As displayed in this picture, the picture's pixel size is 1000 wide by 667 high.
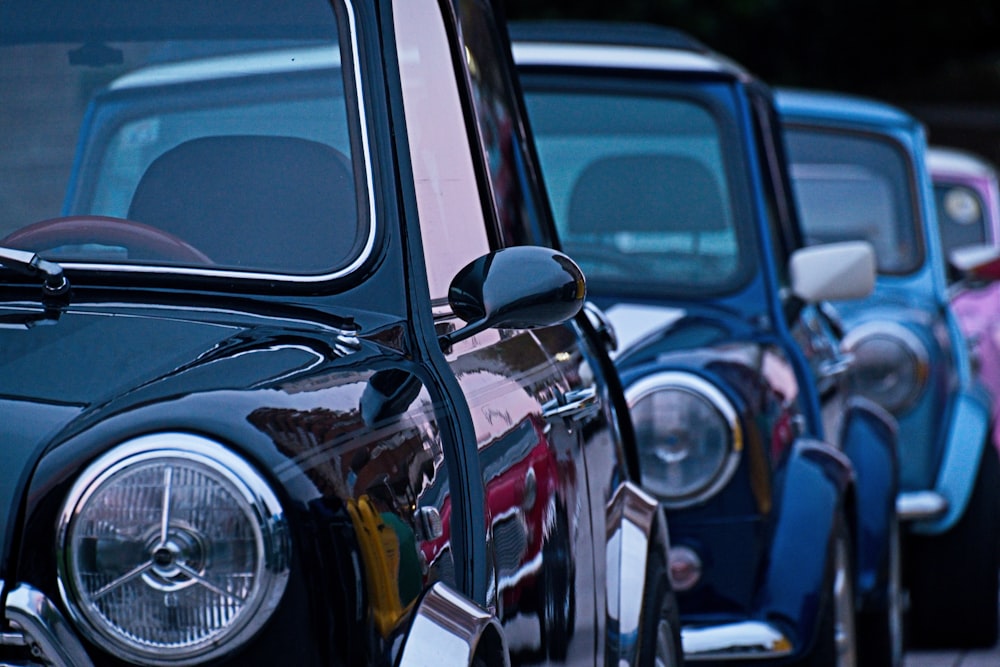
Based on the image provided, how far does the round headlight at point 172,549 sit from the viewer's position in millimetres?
1970

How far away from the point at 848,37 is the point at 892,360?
1929 cm

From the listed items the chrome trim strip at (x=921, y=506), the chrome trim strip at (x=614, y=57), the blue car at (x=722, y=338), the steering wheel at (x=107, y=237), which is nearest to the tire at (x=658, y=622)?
the blue car at (x=722, y=338)

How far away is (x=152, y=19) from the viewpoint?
9.66 ft

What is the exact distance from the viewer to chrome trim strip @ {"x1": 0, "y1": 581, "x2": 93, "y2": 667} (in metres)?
1.94

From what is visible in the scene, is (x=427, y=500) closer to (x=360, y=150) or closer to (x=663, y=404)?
(x=360, y=150)

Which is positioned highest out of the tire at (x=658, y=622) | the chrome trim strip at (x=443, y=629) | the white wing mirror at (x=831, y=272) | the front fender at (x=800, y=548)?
the chrome trim strip at (x=443, y=629)

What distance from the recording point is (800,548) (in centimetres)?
468

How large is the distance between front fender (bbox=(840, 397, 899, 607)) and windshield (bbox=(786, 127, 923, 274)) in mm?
A: 1965

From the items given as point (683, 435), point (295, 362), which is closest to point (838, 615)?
point (683, 435)

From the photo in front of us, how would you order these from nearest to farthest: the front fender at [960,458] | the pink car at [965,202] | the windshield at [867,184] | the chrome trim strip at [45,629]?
the chrome trim strip at [45,629]
the front fender at [960,458]
the windshield at [867,184]
the pink car at [965,202]

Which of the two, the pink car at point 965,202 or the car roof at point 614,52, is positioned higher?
the car roof at point 614,52

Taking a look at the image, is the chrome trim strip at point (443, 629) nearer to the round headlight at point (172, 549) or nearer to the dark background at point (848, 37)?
the round headlight at point (172, 549)

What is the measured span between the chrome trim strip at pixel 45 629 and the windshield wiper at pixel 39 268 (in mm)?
612

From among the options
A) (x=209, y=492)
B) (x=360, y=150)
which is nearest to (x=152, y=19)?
(x=360, y=150)
